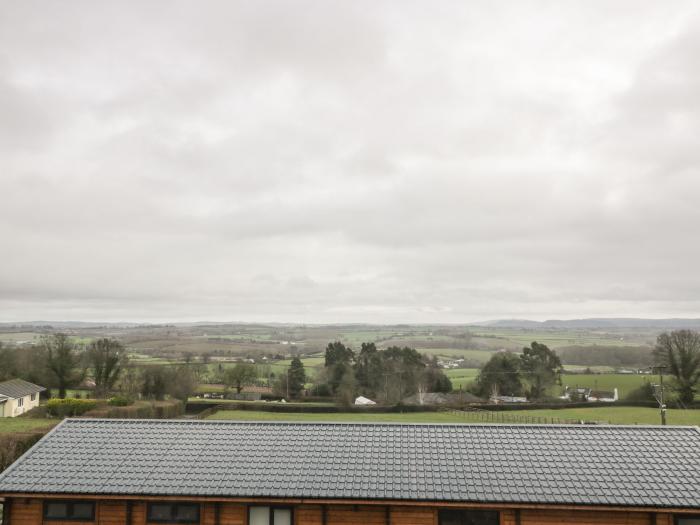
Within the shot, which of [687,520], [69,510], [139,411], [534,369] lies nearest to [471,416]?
[534,369]

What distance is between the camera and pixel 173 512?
13789 millimetres

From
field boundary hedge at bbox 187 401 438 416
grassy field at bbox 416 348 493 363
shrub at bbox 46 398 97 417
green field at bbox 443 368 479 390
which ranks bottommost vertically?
grassy field at bbox 416 348 493 363

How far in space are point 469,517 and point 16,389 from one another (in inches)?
1903

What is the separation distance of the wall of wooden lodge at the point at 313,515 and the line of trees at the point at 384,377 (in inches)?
2220

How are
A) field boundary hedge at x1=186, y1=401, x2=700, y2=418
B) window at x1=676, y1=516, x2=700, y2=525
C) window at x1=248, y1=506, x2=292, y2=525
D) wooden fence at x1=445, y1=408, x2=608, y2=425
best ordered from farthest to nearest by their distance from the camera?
field boundary hedge at x1=186, y1=401, x2=700, y2=418 < wooden fence at x1=445, y1=408, x2=608, y2=425 < window at x1=248, y1=506, x2=292, y2=525 < window at x1=676, y1=516, x2=700, y2=525

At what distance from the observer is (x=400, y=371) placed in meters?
77.1

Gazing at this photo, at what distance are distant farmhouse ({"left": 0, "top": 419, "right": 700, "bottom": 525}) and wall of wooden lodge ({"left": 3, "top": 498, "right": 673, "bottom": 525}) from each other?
0.03 meters

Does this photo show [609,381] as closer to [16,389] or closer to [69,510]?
[16,389]

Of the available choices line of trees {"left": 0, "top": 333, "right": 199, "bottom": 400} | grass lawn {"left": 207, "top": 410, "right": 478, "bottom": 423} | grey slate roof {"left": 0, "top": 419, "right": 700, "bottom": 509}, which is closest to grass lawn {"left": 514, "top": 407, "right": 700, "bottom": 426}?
grass lawn {"left": 207, "top": 410, "right": 478, "bottom": 423}

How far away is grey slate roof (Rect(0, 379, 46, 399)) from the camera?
151 feet

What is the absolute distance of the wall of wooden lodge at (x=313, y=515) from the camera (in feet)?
43.1

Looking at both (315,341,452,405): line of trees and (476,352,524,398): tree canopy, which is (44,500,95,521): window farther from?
(476,352,524,398): tree canopy

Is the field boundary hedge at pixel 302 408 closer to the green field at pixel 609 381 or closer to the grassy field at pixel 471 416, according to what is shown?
the grassy field at pixel 471 416

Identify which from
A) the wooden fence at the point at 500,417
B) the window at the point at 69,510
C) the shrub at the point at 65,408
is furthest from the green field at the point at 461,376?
the window at the point at 69,510
